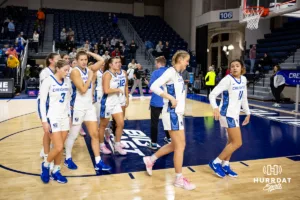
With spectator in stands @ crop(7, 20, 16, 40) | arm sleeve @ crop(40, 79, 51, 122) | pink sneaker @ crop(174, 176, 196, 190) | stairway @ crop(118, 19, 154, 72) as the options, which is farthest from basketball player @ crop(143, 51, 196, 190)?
spectator in stands @ crop(7, 20, 16, 40)

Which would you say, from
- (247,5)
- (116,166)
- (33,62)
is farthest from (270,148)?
(33,62)

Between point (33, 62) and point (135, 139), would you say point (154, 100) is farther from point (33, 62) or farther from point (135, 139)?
point (33, 62)

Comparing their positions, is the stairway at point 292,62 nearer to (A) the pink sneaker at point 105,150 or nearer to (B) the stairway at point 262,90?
(B) the stairway at point 262,90

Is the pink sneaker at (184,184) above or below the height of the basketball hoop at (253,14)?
below

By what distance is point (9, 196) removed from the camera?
347 cm

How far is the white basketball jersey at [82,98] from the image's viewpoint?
13.6 feet

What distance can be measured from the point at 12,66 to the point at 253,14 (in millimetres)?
11282

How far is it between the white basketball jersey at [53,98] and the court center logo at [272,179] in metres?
2.70

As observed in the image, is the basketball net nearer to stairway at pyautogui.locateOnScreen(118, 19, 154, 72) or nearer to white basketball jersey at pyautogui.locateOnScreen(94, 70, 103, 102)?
stairway at pyautogui.locateOnScreen(118, 19, 154, 72)

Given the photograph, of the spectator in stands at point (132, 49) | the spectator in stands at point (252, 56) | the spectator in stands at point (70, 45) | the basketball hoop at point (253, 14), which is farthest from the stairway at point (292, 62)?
the spectator in stands at point (70, 45)

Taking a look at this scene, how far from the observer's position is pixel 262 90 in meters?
14.8

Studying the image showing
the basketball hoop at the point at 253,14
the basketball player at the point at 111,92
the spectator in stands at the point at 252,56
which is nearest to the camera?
the basketball player at the point at 111,92

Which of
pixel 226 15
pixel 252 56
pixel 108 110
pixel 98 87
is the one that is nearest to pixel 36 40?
pixel 226 15

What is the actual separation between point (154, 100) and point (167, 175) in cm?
153
